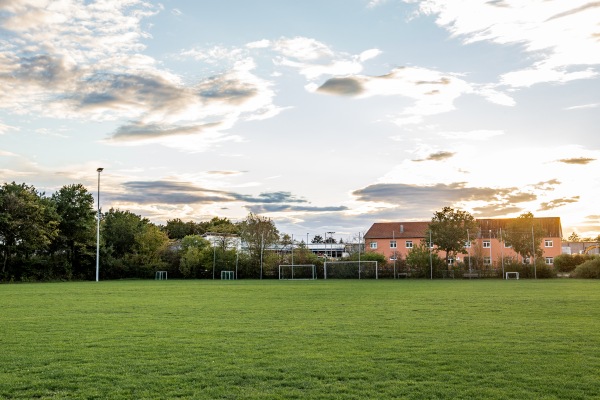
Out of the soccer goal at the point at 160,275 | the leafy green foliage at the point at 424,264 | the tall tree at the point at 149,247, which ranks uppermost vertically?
the tall tree at the point at 149,247

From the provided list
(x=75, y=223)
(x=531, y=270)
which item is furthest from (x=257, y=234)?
(x=531, y=270)

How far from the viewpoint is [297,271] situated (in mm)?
54812

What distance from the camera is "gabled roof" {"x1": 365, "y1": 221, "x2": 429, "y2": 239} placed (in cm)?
9100

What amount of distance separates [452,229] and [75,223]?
3702cm

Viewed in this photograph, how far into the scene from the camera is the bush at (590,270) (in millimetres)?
47156

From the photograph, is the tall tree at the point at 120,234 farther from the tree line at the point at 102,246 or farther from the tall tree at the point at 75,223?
the tall tree at the point at 75,223

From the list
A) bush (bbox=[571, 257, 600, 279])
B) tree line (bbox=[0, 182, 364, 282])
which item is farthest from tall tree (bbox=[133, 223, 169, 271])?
bush (bbox=[571, 257, 600, 279])

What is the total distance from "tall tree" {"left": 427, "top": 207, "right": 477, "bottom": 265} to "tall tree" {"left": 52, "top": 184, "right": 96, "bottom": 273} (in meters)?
33.9

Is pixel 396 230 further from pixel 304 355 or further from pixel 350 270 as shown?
pixel 304 355

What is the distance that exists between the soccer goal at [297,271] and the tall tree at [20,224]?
2116 cm

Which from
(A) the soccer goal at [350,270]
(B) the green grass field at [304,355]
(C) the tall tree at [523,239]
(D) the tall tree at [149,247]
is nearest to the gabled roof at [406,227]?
(C) the tall tree at [523,239]

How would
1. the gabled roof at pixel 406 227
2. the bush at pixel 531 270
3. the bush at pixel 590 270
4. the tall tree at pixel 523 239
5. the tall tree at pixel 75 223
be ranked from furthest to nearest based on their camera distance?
the gabled roof at pixel 406 227 → the tall tree at pixel 523 239 → the tall tree at pixel 75 223 → the bush at pixel 531 270 → the bush at pixel 590 270

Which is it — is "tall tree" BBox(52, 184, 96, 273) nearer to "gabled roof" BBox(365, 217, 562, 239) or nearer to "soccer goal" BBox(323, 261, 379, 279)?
"soccer goal" BBox(323, 261, 379, 279)

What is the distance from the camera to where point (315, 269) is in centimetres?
5466
